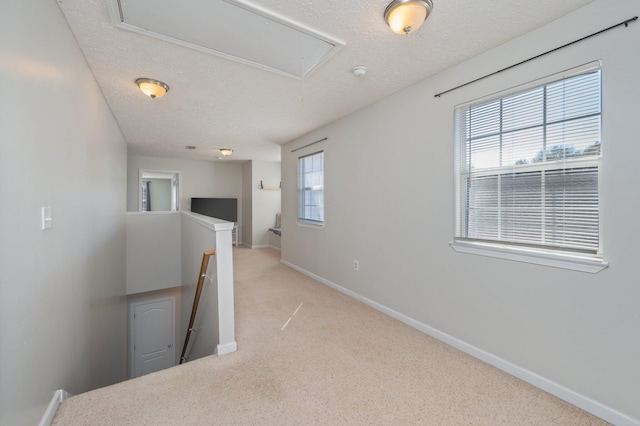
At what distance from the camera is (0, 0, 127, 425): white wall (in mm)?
1094

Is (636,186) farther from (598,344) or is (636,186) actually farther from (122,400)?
(122,400)

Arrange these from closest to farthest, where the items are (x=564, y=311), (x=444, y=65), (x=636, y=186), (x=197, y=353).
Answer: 1. (x=636, y=186)
2. (x=564, y=311)
3. (x=444, y=65)
4. (x=197, y=353)

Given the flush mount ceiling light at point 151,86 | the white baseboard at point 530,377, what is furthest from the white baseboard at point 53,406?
the white baseboard at point 530,377

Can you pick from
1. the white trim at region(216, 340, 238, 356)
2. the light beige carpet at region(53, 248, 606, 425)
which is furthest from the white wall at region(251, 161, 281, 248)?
the white trim at region(216, 340, 238, 356)

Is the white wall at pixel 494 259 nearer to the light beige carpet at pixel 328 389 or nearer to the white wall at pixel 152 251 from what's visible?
the light beige carpet at pixel 328 389

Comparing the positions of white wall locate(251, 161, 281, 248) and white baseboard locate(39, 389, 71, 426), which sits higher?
white wall locate(251, 161, 281, 248)

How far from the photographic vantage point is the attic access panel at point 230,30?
1595 mm

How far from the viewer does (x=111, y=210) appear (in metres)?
3.40

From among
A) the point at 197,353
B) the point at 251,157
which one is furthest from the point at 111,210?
the point at 251,157

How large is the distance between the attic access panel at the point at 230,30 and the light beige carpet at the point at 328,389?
2.36m

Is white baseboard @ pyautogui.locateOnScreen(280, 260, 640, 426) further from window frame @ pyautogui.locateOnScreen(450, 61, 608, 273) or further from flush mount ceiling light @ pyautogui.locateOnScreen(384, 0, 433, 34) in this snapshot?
flush mount ceiling light @ pyautogui.locateOnScreen(384, 0, 433, 34)

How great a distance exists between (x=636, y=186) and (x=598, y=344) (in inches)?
35.9

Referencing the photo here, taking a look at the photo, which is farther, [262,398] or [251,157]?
[251,157]

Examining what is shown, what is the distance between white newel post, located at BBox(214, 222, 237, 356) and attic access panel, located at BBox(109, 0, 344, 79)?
137 cm
